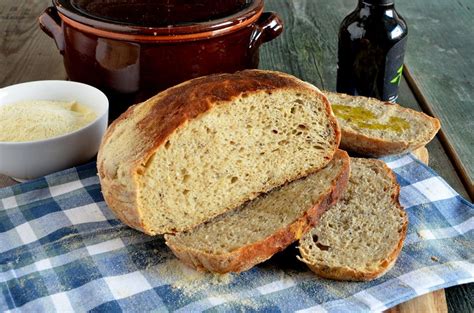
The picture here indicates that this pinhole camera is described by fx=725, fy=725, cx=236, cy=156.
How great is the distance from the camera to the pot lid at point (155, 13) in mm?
2418

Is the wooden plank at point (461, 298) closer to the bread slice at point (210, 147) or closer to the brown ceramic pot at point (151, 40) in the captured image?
the bread slice at point (210, 147)

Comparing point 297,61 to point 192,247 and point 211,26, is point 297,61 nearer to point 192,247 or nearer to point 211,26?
point 211,26

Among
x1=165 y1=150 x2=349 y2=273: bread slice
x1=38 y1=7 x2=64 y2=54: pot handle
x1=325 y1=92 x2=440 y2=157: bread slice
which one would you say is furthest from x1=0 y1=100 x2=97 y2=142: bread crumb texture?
x1=325 y1=92 x2=440 y2=157: bread slice

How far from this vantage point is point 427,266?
6.51ft

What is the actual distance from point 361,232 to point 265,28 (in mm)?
951

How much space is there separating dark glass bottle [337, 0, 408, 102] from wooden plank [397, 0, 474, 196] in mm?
289

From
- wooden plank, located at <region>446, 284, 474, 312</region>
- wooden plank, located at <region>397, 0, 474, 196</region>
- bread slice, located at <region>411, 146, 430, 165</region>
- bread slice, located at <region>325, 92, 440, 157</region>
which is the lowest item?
wooden plank, located at <region>397, 0, 474, 196</region>

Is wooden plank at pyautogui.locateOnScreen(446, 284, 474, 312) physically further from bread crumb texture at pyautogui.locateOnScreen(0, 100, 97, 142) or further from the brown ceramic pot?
bread crumb texture at pyautogui.locateOnScreen(0, 100, 97, 142)

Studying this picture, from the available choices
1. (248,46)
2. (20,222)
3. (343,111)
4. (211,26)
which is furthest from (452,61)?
(20,222)

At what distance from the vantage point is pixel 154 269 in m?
1.98

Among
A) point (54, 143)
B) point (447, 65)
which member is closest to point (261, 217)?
point (54, 143)

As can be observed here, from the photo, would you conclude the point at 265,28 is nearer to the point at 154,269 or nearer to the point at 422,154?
the point at 422,154

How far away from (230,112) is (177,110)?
0.49 feet

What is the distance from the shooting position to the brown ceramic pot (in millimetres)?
2434
